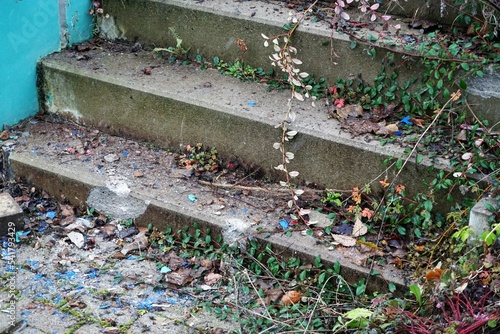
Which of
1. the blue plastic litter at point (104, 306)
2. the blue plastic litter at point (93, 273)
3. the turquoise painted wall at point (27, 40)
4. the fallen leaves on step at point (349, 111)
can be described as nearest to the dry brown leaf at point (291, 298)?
the blue plastic litter at point (104, 306)

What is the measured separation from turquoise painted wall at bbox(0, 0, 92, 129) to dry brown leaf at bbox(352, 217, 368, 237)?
2.46 metres

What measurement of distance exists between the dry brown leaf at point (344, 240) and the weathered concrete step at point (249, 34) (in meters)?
1.03

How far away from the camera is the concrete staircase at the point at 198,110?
3.81m

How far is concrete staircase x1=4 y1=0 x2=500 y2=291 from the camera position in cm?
381

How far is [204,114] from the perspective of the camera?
4219 mm

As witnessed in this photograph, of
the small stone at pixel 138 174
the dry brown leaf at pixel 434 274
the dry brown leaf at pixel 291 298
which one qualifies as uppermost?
the dry brown leaf at pixel 434 274

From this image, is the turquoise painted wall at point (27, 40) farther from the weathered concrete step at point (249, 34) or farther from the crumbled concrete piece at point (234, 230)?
the crumbled concrete piece at point (234, 230)

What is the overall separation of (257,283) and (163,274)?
512 millimetres

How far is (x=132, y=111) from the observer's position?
4.48 m

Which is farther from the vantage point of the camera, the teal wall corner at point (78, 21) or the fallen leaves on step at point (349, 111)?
the teal wall corner at point (78, 21)

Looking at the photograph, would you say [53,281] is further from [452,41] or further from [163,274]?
[452,41]

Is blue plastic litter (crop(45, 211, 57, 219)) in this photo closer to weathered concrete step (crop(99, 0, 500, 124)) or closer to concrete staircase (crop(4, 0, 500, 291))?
concrete staircase (crop(4, 0, 500, 291))

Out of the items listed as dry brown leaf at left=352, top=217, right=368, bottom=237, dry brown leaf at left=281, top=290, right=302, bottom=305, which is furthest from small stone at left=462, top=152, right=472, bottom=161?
dry brown leaf at left=281, top=290, right=302, bottom=305

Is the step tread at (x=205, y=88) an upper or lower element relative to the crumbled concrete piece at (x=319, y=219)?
upper
